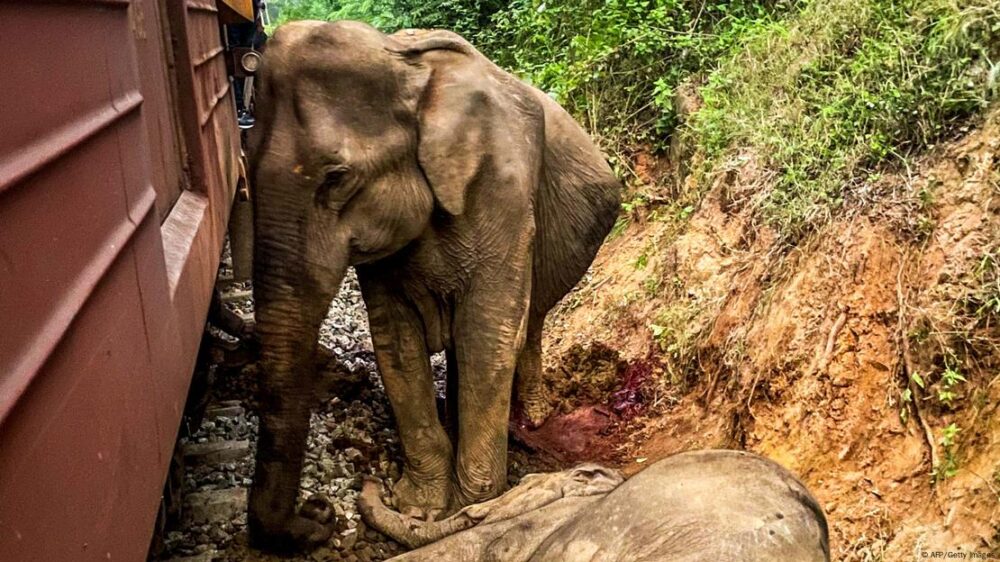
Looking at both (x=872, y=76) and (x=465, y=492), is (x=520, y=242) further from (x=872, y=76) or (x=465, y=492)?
(x=872, y=76)

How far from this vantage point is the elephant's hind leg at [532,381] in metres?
5.48

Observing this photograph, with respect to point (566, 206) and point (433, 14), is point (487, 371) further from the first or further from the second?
point (433, 14)

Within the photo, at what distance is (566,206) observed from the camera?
15.9 feet

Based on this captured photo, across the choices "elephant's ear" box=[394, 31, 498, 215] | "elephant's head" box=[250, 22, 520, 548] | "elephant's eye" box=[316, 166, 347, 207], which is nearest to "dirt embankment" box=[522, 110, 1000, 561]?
"elephant's ear" box=[394, 31, 498, 215]

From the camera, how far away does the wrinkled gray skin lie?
339cm

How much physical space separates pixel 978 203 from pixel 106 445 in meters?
4.00

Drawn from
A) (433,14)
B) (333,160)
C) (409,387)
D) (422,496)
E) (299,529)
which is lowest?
(422,496)

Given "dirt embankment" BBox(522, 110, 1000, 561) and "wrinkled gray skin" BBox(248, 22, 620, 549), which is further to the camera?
"dirt embankment" BBox(522, 110, 1000, 561)

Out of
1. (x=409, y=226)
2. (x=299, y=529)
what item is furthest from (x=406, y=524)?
(x=409, y=226)

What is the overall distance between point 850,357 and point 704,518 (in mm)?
2301

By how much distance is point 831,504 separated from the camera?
3930mm

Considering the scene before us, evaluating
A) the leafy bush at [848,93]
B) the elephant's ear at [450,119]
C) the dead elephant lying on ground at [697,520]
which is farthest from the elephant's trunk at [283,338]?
the leafy bush at [848,93]

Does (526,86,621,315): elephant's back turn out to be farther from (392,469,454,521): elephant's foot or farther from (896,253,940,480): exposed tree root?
(896,253,940,480): exposed tree root

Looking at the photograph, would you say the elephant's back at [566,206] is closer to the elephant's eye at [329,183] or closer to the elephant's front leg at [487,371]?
the elephant's front leg at [487,371]
